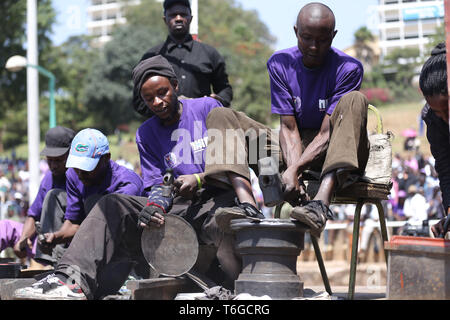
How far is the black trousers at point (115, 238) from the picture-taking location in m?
3.59

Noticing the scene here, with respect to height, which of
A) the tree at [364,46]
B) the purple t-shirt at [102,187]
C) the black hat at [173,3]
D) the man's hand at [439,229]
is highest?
the tree at [364,46]

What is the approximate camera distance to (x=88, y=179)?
456cm

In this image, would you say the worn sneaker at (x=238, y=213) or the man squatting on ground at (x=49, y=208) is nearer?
the worn sneaker at (x=238, y=213)

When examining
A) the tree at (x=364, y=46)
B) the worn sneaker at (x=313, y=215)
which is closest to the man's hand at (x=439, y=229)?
the worn sneaker at (x=313, y=215)

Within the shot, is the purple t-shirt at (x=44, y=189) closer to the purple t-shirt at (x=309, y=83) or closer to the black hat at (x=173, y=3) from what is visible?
the black hat at (x=173, y=3)

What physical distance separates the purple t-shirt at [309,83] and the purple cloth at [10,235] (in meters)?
2.95

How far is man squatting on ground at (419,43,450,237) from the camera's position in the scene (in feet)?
11.2

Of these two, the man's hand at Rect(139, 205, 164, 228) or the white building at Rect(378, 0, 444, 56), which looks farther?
the white building at Rect(378, 0, 444, 56)

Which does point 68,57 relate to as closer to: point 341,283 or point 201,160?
point 341,283

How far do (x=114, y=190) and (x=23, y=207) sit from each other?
1368 cm

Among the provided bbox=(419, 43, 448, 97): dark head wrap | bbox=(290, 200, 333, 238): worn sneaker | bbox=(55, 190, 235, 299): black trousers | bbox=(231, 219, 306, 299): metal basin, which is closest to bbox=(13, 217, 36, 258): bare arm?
bbox=(55, 190, 235, 299): black trousers

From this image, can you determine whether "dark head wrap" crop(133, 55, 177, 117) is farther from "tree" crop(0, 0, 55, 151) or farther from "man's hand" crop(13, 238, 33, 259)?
"tree" crop(0, 0, 55, 151)

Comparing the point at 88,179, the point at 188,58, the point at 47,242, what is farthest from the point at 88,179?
the point at 188,58

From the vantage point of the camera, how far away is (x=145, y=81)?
4242 millimetres
